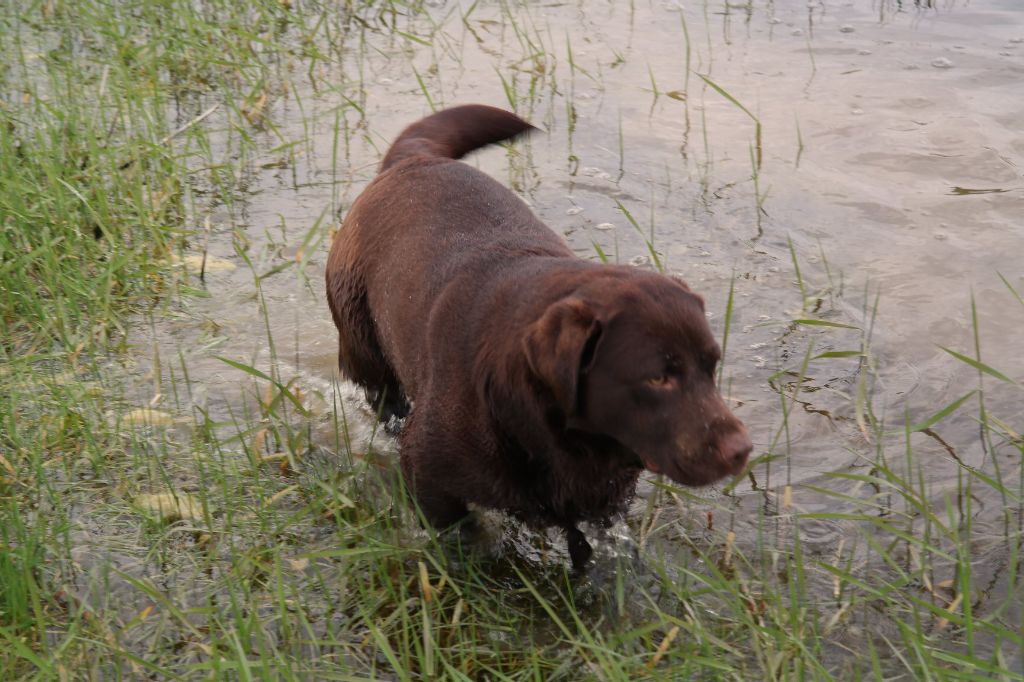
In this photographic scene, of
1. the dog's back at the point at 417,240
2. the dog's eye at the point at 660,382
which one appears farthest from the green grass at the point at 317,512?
the dog's eye at the point at 660,382

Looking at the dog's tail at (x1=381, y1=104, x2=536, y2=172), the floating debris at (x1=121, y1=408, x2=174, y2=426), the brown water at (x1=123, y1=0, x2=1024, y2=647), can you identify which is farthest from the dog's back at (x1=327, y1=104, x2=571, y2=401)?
the floating debris at (x1=121, y1=408, x2=174, y2=426)

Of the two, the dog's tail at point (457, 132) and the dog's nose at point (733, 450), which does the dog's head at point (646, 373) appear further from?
the dog's tail at point (457, 132)

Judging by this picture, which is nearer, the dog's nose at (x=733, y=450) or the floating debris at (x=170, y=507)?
the dog's nose at (x=733, y=450)

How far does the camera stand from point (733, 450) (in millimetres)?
2609

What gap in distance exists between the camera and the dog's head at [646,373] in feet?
8.64

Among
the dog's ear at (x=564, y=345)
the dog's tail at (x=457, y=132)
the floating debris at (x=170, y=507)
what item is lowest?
the floating debris at (x=170, y=507)

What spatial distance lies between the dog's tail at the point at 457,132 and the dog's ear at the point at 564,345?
143 centimetres

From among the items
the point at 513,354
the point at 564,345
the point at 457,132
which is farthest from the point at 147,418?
the point at 564,345

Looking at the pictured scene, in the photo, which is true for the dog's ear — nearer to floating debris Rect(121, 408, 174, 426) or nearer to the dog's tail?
the dog's tail

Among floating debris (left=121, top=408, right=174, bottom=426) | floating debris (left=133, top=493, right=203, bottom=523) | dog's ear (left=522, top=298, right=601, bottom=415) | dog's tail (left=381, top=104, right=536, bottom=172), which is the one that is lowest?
floating debris (left=133, top=493, right=203, bottom=523)

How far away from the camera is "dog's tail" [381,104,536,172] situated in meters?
4.02

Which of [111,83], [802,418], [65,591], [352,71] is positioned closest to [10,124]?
[111,83]

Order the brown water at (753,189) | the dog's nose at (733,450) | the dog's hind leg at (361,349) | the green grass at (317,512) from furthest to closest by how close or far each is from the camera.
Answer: the brown water at (753,189) < the dog's hind leg at (361,349) < the green grass at (317,512) < the dog's nose at (733,450)

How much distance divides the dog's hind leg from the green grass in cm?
15
